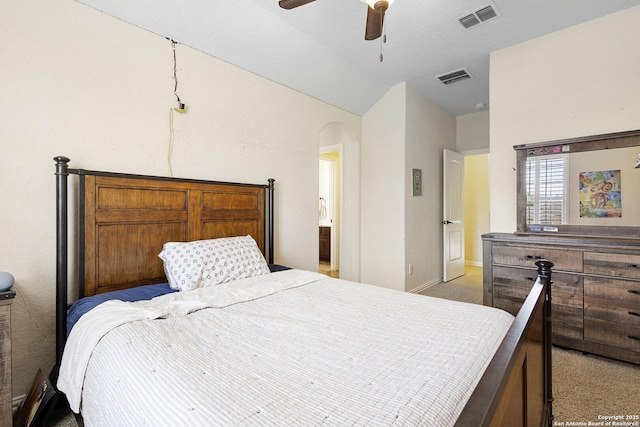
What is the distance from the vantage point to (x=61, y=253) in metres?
1.66

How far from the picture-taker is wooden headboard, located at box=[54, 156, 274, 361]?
1.67 metres

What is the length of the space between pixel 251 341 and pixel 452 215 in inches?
169

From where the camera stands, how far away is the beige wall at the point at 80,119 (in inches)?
64.1

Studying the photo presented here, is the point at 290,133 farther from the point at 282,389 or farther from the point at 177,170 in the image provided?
the point at 282,389

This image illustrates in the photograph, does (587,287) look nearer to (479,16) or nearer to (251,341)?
(479,16)

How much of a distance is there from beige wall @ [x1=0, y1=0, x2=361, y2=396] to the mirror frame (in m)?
2.58

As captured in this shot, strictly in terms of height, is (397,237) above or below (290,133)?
below

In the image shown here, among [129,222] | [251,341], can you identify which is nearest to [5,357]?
[129,222]

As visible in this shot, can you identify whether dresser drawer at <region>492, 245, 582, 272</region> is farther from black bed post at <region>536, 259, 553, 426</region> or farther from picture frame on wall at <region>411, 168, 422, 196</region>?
picture frame on wall at <region>411, 168, 422, 196</region>

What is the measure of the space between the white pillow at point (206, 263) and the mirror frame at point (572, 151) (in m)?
2.52

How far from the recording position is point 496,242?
2635 millimetres

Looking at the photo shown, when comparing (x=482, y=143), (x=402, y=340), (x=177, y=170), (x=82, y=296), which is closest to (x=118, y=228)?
(x=82, y=296)

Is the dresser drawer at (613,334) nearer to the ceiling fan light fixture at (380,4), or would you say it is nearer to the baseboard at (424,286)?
the baseboard at (424,286)

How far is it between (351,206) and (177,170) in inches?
98.1
